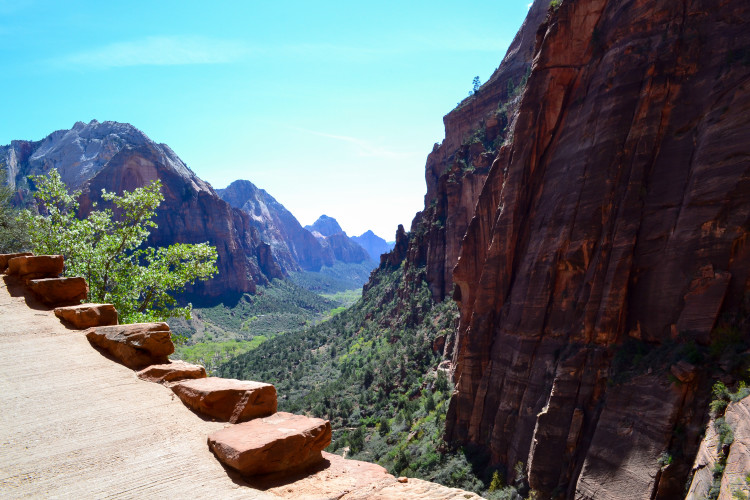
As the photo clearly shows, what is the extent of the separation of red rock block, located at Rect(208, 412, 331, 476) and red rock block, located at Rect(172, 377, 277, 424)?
0.46 m

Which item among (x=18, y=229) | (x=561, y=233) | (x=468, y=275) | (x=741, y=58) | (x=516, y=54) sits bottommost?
(x=18, y=229)

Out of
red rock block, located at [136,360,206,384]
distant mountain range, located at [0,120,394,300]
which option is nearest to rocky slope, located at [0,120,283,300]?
→ distant mountain range, located at [0,120,394,300]

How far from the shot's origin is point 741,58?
1856cm

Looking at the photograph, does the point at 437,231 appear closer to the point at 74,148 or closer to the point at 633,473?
the point at 633,473

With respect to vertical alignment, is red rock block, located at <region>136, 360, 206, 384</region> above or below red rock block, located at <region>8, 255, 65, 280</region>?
below

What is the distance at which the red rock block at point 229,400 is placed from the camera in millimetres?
6766

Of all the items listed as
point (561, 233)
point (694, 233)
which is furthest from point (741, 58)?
point (561, 233)

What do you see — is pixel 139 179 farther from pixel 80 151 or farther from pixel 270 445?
pixel 270 445

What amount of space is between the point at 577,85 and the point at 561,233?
33.2ft

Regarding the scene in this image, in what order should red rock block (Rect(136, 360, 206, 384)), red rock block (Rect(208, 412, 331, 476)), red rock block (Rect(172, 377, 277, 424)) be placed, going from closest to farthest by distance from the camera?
red rock block (Rect(208, 412, 331, 476))
red rock block (Rect(172, 377, 277, 424))
red rock block (Rect(136, 360, 206, 384))

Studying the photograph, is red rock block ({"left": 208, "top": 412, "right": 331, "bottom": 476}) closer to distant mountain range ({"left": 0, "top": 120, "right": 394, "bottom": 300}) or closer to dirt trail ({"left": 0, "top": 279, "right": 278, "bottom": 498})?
dirt trail ({"left": 0, "top": 279, "right": 278, "bottom": 498})

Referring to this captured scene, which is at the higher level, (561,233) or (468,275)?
(561,233)

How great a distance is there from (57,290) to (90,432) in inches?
229

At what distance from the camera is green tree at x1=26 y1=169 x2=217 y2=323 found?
45.8ft
